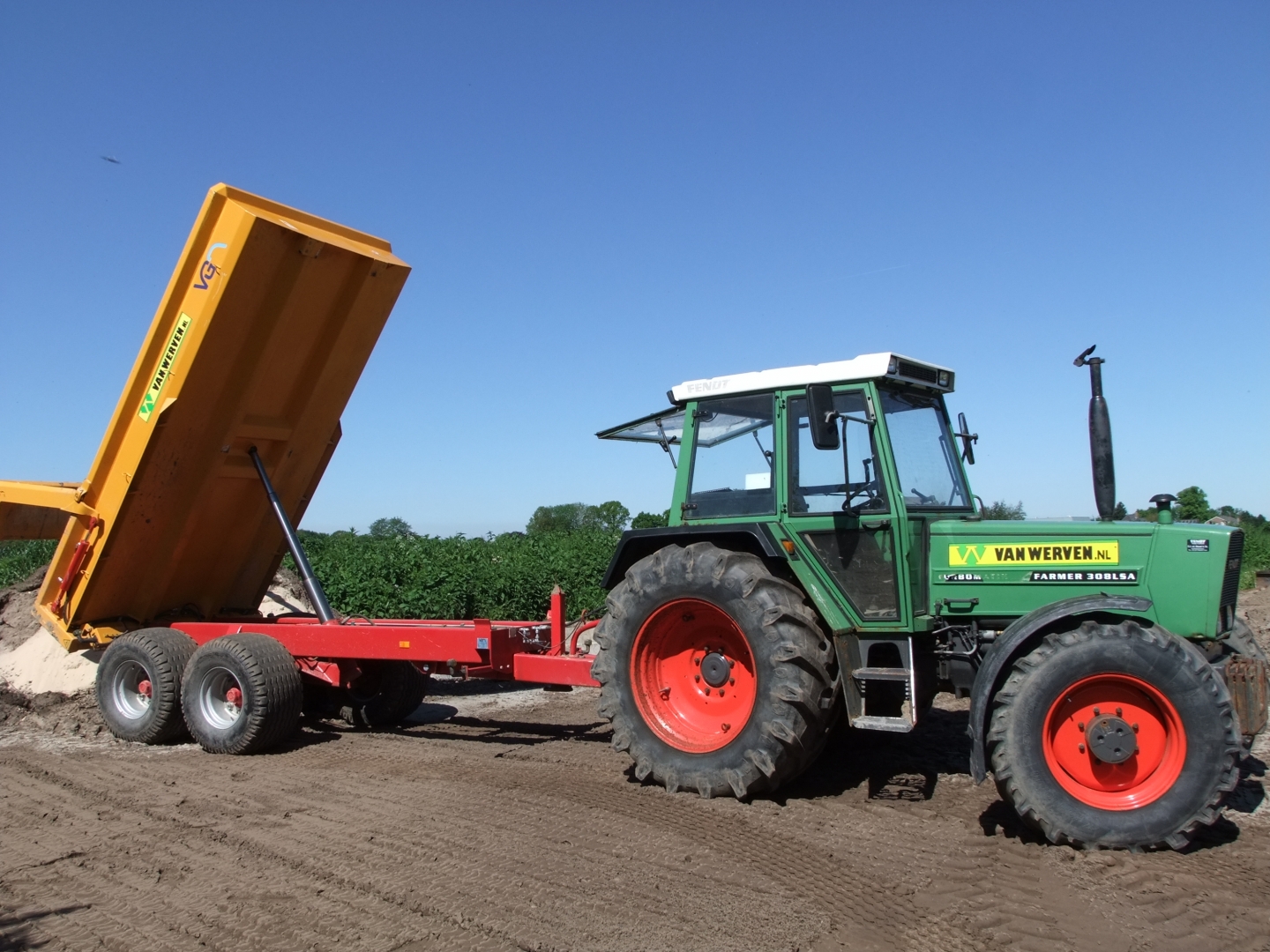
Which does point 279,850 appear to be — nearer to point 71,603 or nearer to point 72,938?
point 72,938

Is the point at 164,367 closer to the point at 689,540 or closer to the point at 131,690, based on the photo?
the point at 131,690

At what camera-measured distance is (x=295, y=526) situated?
8.72 meters

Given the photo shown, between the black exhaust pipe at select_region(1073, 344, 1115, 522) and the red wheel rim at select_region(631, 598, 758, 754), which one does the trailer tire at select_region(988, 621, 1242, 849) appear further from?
the red wheel rim at select_region(631, 598, 758, 754)

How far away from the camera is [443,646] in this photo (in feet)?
23.8

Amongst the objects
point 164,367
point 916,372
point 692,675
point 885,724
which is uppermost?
point 916,372

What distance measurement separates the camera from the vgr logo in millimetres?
7055

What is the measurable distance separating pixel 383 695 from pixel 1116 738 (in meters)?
5.86

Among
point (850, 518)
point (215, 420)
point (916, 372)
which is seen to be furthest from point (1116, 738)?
point (215, 420)

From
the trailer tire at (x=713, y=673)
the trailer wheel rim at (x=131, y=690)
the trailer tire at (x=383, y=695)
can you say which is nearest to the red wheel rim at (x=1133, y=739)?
the trailer tire at (x=713, y=673)

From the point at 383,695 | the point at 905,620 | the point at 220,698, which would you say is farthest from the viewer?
the point at 383,695

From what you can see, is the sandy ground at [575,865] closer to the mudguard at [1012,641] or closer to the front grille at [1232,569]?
the mudguard at [1012,641]

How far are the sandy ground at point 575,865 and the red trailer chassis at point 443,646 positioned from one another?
664mm

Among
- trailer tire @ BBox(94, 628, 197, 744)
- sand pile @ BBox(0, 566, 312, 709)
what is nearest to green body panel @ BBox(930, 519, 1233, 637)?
trailer tire @ BBox(94, 628, 197, 744)

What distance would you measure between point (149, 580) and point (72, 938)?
4.90 meters
